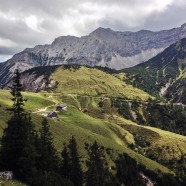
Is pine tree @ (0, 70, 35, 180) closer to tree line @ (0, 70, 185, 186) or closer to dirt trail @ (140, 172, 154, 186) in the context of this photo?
tree line @ (0, 70, 185, 186)

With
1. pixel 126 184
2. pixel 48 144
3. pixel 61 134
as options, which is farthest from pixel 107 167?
pixel 48 144

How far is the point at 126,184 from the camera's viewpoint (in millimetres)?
146500

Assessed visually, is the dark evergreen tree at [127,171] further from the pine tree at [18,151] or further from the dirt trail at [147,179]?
the pine tree at [18,151]

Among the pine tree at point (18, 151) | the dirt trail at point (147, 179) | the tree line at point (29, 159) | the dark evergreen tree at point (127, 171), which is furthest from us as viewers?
the dirt trail at point (147, 179)

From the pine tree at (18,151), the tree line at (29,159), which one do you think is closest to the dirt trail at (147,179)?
the tree line at (29,159)

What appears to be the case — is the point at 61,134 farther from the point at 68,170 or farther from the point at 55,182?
the point at 55,182

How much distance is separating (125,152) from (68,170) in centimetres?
8718

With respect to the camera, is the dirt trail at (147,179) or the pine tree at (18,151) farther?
the dirt trail at (147,179)

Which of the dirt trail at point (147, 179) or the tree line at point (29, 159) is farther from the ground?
the tree line at point (29, 159)

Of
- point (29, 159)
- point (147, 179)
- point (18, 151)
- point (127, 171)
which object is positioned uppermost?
point (18, 151)

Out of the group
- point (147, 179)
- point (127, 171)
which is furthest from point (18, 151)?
point (147, 179)

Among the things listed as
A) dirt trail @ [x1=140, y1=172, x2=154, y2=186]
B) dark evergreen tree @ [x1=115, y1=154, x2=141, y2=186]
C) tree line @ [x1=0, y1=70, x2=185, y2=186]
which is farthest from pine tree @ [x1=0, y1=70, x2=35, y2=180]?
dirt trail @ [x1=140, y1=172, x2=154, y2=186]

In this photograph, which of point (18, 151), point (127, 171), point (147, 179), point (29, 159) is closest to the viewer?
point (29, 159)

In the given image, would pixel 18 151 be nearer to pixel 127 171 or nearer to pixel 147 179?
pixel 127 171
